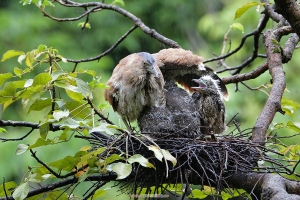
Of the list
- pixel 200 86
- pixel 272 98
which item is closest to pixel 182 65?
pixel 200 86

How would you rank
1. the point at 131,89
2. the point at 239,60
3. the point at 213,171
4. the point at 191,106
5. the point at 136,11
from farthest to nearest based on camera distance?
1. the point at 136,11
2. the point at 239,60
3. the point at 191,106
4. the point at 131,89
5. the point at 213,171

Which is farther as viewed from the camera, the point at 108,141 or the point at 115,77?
the point at 115,77

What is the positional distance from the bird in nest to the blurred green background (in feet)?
12.8

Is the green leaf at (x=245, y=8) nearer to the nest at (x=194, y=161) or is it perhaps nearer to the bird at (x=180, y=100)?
the nest at (x=194, y=161)

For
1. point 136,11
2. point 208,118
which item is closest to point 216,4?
point 136,11

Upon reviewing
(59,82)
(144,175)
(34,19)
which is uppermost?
(34,19)

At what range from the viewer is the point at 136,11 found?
363 inches

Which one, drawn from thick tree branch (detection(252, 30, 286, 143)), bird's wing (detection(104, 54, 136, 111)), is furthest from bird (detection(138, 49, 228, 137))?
thick tree branch (detection(252, 30, 286, 143))

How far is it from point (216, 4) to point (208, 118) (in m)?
6.48

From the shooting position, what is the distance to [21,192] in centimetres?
211

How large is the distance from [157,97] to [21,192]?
49.0 inches

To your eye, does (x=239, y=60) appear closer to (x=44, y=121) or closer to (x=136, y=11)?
(x=136, y=11)

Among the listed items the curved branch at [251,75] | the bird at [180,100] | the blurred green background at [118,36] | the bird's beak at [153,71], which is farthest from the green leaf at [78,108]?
the blurred green background at [118,36]

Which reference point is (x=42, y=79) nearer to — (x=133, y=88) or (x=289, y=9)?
(x=289, y=9)
